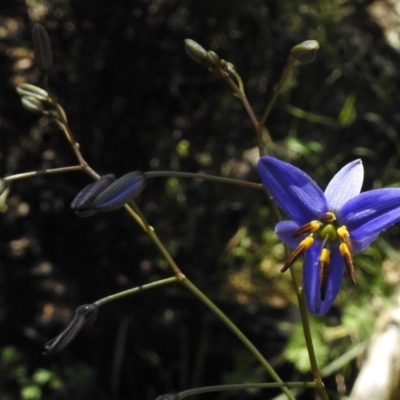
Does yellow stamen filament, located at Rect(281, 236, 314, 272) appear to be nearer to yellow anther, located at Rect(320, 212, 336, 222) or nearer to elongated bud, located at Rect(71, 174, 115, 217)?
yellow anther, located at Rect(320, 212, 336, 222)

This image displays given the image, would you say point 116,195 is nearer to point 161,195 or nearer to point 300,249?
point 300,249

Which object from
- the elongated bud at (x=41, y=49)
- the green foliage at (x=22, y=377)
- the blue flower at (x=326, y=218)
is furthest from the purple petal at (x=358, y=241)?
the green foliage at (x=22, y=377)

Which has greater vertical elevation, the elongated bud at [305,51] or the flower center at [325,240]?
the elongated bud at [305,51]

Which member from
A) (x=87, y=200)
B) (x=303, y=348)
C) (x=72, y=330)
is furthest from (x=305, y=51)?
(x=303, y=348)

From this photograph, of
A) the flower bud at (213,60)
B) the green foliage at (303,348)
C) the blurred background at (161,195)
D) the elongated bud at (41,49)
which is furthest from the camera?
the blurred background at (161,195)

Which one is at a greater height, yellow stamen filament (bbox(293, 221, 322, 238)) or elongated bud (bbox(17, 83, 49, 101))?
yellow stamen filament (bbox(293, 221, 322, 238))

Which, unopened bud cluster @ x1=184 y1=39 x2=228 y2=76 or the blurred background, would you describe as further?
the blurred background

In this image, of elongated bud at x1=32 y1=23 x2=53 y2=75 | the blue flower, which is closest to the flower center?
the blue flower

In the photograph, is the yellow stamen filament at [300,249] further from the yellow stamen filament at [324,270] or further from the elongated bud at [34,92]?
the elongated bud at [34,92]

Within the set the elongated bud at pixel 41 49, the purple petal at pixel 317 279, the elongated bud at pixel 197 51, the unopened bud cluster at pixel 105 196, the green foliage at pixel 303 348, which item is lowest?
the green foliage at pixel 303 348
